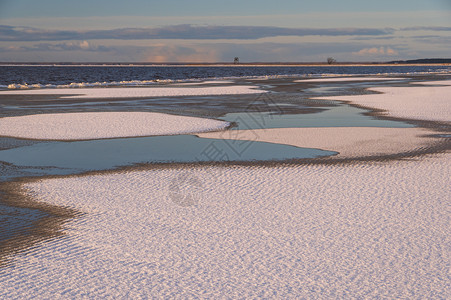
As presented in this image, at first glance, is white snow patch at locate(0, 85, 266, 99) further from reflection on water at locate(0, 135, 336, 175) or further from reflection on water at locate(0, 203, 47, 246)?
reflection on water at locate(0, 203, 47, 246)

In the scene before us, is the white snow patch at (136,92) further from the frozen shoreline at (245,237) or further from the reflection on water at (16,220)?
the reflection on water at (16,220)

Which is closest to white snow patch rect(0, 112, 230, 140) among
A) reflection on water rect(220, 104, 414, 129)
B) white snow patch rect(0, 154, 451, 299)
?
reflection on water rect(220, 104, 414, 129)

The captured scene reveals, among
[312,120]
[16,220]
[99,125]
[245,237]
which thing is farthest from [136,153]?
[312,120]

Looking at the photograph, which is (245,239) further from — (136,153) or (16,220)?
(136,153)

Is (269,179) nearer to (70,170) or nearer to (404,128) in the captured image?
(70,170)

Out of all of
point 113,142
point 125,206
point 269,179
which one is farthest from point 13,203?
point 113,142

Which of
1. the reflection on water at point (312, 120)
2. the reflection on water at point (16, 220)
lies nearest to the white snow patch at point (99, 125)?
the reflection on water at point (312, 120)
